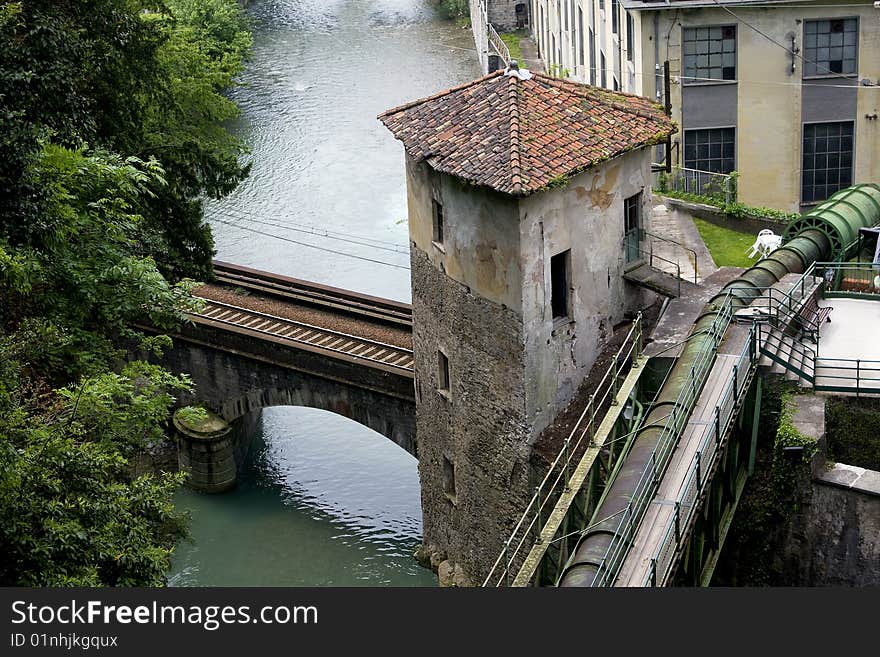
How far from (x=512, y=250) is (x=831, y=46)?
758 inches

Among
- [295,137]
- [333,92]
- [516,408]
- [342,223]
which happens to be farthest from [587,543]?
[333,92]

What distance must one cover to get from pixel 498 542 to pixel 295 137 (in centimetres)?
3893

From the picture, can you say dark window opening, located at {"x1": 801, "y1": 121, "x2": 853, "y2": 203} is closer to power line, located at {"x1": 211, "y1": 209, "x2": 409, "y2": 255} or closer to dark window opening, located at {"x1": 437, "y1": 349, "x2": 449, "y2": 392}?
power line, located at {"x1": 211, "y1": 209, "x2": 409, "y2": 255}

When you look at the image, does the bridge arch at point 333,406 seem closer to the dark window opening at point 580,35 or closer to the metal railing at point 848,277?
the metal railing at point 848,277

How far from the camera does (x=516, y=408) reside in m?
26.5

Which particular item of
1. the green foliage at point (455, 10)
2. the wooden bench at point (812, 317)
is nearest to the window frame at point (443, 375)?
the wooden bench at point (812, 317)

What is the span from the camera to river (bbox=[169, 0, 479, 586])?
3575 cm

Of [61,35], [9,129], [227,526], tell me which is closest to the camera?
[9,129]

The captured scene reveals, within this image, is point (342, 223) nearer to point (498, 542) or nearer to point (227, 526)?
point (227, 526)

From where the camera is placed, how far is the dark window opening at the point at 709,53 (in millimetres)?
40844

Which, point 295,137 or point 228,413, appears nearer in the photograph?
point 228,413

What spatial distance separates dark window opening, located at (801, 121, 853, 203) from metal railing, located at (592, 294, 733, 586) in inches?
665

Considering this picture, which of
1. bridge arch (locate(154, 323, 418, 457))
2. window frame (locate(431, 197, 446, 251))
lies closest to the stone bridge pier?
bridge arch (locate(154, 323, 418, 457))

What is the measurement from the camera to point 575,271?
2644cm
